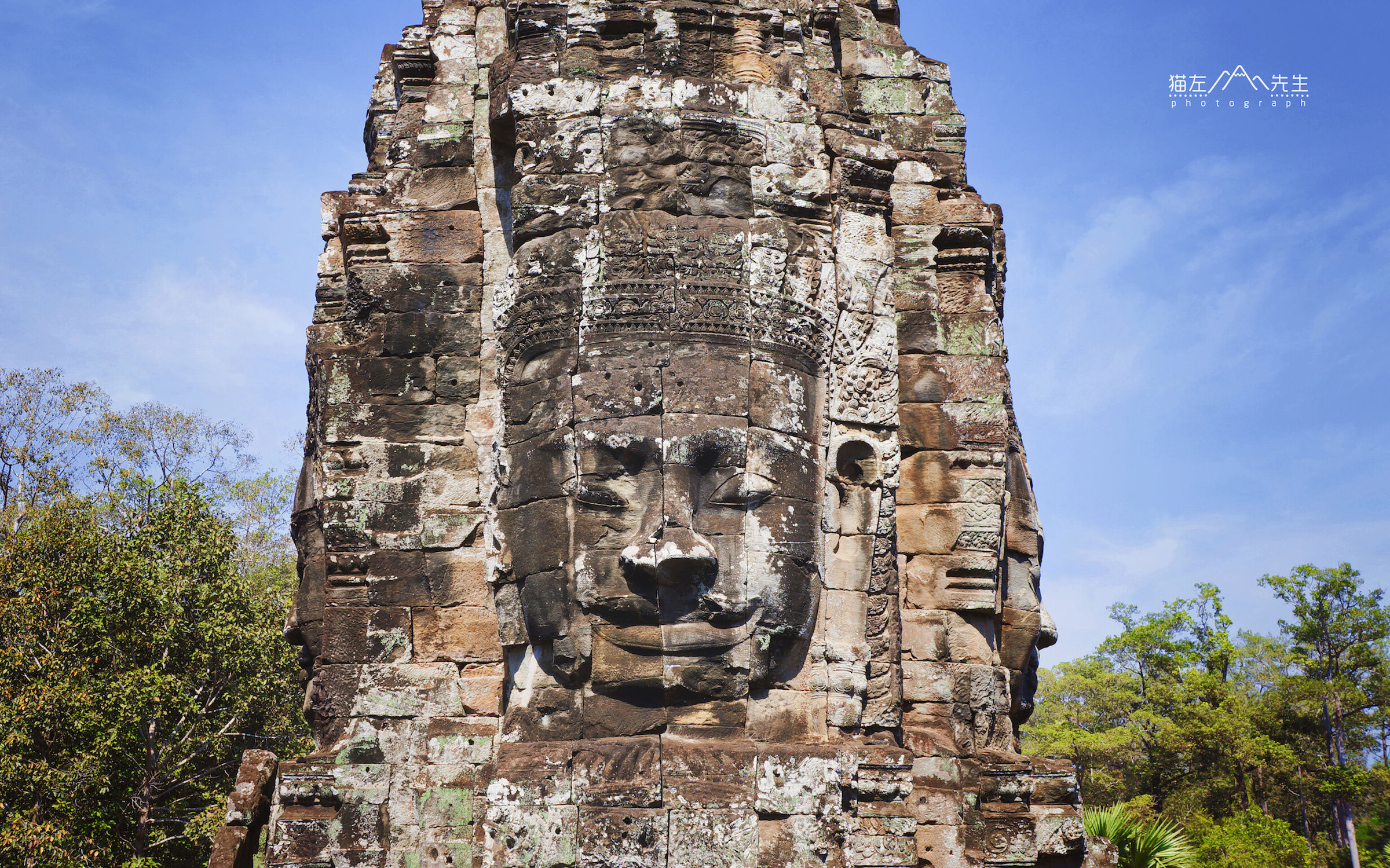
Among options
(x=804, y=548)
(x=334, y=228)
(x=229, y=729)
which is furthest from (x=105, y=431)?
(x=804, y=548)

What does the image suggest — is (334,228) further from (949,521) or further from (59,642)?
(59,642)

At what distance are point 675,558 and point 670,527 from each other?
204mm

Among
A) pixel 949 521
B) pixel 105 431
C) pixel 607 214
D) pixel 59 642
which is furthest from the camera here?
pixel 105 431

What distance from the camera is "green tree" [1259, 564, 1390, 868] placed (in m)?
28.7

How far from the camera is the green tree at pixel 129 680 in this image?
13.1 metres

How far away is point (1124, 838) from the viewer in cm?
1021

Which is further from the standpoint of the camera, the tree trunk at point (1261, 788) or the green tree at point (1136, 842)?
the tree trunk at point (1261, 788)

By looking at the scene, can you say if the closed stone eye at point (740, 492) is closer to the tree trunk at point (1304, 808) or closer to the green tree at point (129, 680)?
the green tree at point (129, 680)

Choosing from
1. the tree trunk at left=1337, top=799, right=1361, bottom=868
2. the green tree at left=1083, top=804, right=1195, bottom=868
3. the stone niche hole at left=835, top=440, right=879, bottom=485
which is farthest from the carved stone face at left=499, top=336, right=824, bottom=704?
the tree trunk at left=1337, top=799, right=1361, bottom=868

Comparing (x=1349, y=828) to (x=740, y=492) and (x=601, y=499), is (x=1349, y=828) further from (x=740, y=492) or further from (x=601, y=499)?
(x=601, y=499)

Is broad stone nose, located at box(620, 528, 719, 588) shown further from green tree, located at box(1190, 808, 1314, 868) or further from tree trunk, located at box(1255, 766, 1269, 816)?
tree trunk, located at box(1255, 766, 1269, 816)

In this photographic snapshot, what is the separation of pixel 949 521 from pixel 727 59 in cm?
328

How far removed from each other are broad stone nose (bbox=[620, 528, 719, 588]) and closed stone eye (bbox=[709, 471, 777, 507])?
264 mm

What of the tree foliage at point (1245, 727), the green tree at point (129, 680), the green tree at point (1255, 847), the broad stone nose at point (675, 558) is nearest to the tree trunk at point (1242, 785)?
the tree foliage at point (1245, 727)
